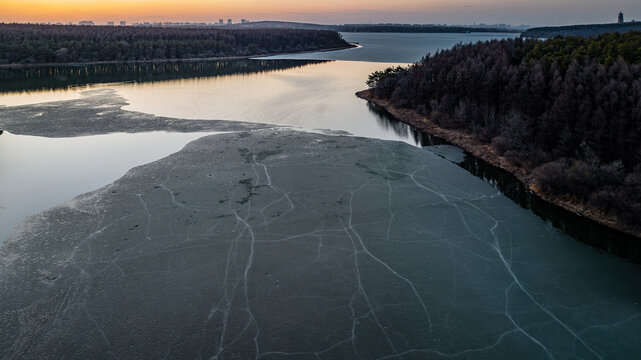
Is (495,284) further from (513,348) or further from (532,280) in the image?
(513,348)

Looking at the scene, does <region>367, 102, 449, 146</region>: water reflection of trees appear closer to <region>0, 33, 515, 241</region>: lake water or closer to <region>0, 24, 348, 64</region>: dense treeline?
<region>0, 33, 515, 241</region>: lake water

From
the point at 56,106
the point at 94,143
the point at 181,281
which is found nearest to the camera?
the point at 181,281

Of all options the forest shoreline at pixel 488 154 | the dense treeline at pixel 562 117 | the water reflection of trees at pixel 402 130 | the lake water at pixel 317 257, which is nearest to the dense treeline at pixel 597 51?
the dense treeline at pixel 562 117

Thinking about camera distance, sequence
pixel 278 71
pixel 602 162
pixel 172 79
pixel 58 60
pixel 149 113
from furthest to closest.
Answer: pixel 58 60 < pixel 278 71 < pixel 172 79 < pixel 149 113 < pixel 602 162

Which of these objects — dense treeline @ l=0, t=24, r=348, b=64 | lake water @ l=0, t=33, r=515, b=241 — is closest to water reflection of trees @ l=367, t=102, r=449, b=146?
lake water @ l=0, t=33, r=515, b=241

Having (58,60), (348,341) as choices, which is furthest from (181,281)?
(58,60)
